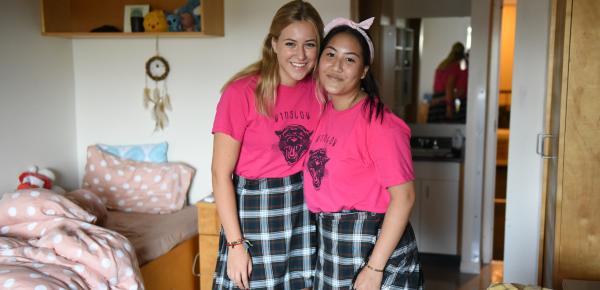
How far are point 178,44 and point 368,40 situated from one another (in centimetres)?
179

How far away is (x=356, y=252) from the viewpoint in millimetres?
1833

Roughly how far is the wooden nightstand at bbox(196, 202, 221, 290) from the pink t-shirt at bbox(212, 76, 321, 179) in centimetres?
106

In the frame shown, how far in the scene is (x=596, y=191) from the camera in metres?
2.36

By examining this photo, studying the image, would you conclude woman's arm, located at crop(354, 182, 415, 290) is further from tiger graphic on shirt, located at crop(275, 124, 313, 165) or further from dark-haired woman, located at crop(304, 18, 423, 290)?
tiger graphic on shirt, located at crop(275, 124, 313, 165)

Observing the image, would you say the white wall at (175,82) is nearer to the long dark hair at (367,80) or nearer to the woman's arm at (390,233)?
the long dark hair at (367,80)

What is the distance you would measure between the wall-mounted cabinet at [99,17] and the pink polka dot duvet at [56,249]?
1032 mm

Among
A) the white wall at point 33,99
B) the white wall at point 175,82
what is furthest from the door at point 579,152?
the white wall at point 33,99

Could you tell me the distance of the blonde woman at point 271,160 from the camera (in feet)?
6.27

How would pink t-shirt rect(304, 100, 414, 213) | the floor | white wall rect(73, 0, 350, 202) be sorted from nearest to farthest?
pink t-shirt rect(304, 100, 414, 213) < white wall rect(73, 0, 350, 202) < the floor

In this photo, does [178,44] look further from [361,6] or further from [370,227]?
[370,227]

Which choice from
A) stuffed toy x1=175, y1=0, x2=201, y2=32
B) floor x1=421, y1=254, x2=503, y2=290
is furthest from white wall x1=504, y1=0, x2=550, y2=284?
Answer: stuffed toy x1=175, y1=0, x2=201, y2=32

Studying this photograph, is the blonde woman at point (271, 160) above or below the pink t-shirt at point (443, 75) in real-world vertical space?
below

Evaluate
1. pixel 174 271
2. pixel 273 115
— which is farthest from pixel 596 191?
pixel 174 271

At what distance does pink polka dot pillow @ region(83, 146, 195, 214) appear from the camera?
11.0 feet
